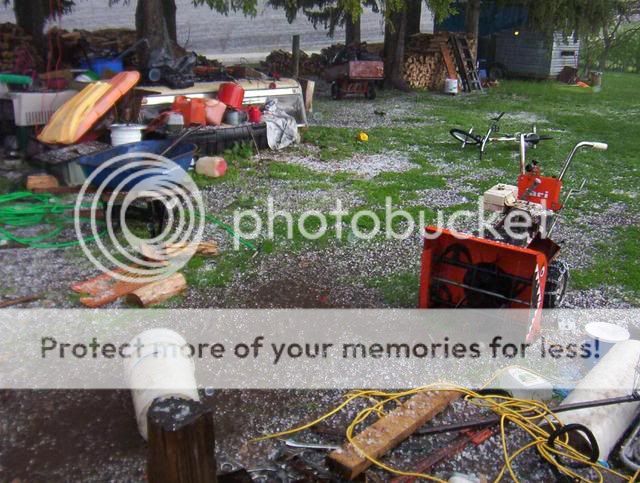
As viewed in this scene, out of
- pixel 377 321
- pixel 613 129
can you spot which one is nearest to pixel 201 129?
pixel 377 321

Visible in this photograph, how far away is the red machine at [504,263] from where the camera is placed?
3891 millimetres

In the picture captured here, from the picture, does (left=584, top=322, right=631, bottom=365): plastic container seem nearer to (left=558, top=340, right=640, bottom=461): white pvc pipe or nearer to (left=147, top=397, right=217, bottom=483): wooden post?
(left=558, top=340, right=640, bottom=461): white pvc pipe

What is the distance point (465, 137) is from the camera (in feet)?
32.2

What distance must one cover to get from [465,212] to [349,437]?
13.4 ft

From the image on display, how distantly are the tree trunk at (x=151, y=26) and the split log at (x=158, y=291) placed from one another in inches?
268

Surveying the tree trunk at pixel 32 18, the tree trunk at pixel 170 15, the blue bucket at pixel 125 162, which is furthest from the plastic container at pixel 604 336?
the tree trunk at pixel 170 15

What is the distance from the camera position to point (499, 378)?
3719mm

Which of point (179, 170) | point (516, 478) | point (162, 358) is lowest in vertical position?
point (516, 478)

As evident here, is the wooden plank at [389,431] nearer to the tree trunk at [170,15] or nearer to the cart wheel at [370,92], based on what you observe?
the cart wheel at [370,92]

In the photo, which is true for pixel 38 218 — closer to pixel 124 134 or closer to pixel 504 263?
pixel 124 134

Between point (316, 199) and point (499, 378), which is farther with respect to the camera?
point (316, 199)

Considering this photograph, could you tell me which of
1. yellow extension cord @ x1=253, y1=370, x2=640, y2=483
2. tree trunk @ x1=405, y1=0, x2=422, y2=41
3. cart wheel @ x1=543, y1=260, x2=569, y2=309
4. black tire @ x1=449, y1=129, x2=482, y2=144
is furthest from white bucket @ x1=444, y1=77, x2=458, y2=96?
yellow extension cord @ x1=253, y1=370, x2=640, y2=483

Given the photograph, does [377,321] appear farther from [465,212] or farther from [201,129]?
[201,129]
